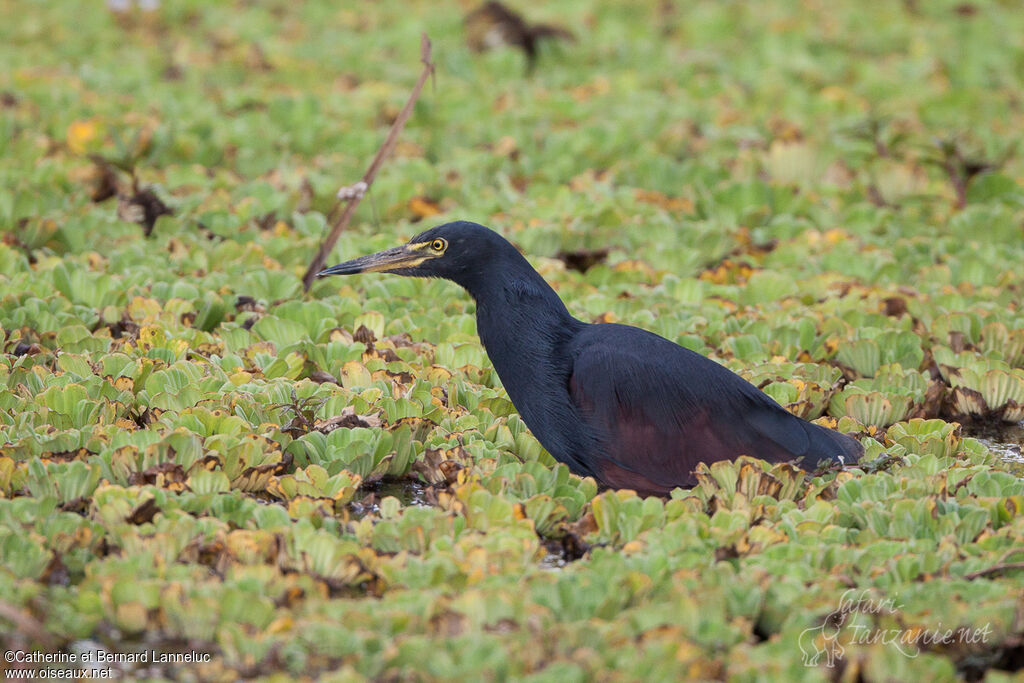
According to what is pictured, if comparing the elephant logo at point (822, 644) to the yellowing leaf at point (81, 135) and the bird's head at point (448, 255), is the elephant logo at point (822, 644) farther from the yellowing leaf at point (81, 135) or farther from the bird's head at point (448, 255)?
the yellowing leaf at point (81, 135)

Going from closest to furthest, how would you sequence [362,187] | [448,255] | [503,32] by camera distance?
[448,255], [362,187], [503,32]

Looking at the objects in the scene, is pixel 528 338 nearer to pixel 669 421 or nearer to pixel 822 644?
pixel 669 421

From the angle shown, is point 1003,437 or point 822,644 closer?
point 822,644

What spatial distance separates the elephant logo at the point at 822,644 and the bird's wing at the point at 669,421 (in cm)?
107

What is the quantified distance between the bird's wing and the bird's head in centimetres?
60

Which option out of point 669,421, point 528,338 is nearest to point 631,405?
point 669,421

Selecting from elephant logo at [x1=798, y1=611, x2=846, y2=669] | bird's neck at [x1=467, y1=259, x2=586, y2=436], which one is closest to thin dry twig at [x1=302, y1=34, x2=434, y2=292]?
bird's neck at [x1=467, y1=259, x2=586, y2=436]

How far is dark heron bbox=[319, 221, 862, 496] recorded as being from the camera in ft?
14.0

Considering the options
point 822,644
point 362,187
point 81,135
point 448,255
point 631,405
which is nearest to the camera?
point 822,644

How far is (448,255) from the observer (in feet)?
15.4

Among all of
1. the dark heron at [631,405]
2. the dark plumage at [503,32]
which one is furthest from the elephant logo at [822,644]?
the dark plumage at [503,32]

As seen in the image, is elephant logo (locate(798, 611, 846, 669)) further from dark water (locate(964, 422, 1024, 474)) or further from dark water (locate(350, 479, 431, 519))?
dark water (locate(964, 422, 1024, 474))

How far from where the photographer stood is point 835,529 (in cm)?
376

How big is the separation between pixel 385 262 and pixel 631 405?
117 centimetres
